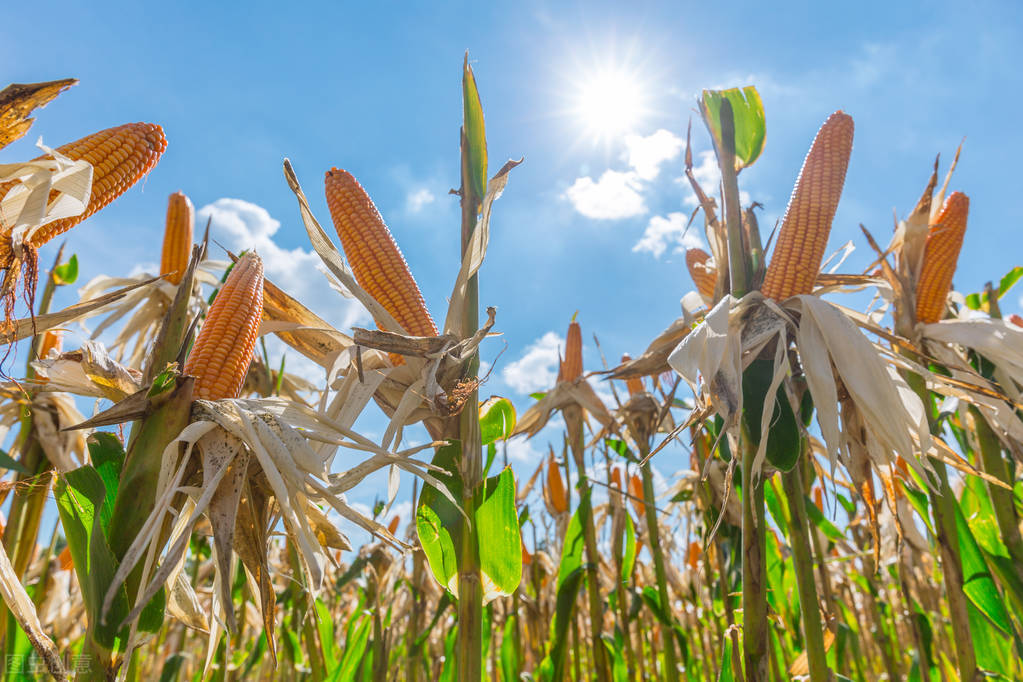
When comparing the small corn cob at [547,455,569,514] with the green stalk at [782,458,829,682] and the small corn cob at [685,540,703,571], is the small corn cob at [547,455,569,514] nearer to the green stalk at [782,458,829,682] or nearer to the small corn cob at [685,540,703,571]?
the small corn cob at [685,540,703,571]

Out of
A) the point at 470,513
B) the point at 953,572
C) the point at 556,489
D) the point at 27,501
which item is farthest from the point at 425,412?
the point at 556,489

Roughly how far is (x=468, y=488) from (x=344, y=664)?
1.17 metres

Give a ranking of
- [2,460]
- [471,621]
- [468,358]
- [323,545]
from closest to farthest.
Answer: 1. [2,460]
2. [323,545]
3. [471,621]
4. [468,358]

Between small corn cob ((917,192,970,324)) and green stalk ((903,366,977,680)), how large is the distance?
66cm

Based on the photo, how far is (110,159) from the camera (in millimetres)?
1812

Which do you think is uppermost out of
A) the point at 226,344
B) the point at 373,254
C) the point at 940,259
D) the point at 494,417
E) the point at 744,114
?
the point at 744,114

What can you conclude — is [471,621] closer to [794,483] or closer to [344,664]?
[344,664]

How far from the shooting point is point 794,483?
216cm

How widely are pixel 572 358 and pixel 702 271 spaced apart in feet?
5.87

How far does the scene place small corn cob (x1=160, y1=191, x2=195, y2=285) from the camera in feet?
11.9

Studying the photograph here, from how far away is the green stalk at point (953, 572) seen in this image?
2279 mm

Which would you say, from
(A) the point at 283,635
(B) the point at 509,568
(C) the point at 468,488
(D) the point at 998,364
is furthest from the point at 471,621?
(D) the point at 998,364

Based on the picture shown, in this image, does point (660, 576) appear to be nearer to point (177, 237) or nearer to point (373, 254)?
point (373, 254)

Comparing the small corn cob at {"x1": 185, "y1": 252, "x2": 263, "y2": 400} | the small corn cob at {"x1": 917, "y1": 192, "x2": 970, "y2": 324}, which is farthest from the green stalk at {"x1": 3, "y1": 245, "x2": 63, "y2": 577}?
the small corn cob at {"x1": 917, "y1": 192, "x2": 970, "y2": 324}
